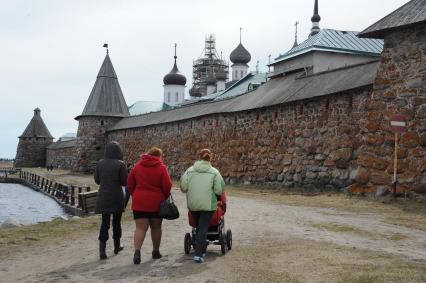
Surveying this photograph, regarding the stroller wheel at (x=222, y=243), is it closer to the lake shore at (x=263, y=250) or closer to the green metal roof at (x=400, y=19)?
the lake shore at (x=263, y=250)

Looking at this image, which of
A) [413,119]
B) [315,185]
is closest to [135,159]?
[315,185]

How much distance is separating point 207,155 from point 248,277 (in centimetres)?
175

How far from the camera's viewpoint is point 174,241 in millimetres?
8055

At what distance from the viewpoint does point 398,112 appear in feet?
42.9

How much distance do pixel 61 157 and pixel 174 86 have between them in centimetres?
2489

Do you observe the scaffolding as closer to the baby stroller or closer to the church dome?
the church dome

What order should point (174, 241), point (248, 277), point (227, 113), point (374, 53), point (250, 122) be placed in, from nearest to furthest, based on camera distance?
point (248, 277) < point (174, 241) < point (250, 122) < point (227, 113) < point (374, 53)

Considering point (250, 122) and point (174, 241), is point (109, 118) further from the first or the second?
point (174, 241)

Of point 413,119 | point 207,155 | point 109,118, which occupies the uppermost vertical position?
point 109,118

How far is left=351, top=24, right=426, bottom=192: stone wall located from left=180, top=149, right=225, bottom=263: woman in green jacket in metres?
7.14

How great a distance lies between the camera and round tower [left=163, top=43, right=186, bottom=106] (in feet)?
242

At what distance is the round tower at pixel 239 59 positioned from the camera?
67.1 meters

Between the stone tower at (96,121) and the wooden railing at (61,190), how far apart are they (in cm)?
364

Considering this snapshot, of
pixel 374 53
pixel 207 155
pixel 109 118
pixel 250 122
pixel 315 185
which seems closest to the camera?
pixel 207 155
